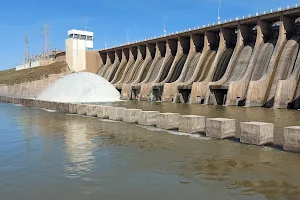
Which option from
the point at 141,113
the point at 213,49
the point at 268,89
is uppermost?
the point at 213,49

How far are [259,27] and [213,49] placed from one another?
976cm

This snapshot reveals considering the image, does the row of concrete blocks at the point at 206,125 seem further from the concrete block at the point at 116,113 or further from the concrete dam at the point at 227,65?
the concrete dam at the point at 227,65

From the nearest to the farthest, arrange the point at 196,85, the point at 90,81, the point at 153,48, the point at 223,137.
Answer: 1. the point at 223,137
2. the point at 196,85
3. the point at 90,81
4. the point at 153,48

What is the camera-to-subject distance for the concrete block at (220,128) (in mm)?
13047

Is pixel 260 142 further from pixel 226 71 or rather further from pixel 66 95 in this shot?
pixel 66 95

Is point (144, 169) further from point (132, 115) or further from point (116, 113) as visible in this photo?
point (116, 113)

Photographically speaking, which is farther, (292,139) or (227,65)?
(227,65)

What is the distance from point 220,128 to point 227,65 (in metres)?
32.3

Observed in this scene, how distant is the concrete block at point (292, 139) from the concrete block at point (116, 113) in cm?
1072

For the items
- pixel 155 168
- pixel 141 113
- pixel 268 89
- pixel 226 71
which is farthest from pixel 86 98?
pixel 155 168

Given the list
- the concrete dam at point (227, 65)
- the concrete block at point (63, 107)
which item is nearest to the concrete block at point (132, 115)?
the concrete block at point (63, 107)

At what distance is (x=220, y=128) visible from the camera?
13.0m

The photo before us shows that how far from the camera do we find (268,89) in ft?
111

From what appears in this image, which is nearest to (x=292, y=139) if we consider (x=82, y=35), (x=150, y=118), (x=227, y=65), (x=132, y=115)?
(x=150, y=118)
